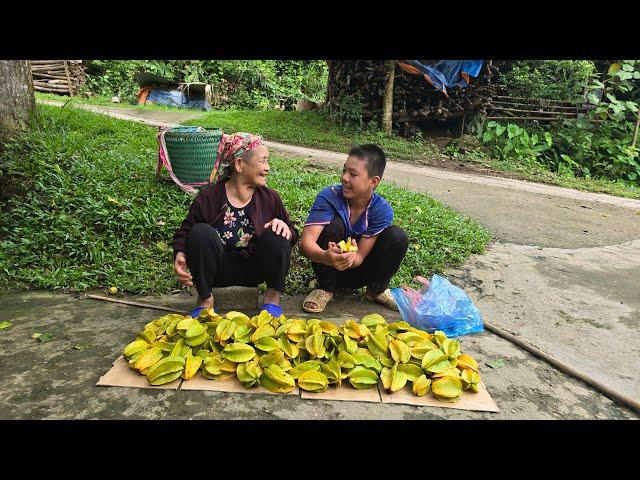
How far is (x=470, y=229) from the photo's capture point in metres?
5.32

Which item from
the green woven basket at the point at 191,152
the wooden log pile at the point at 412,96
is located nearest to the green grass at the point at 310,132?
the wooden log pile at the point at 412,96

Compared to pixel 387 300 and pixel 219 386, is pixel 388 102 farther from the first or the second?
pixel 219 386

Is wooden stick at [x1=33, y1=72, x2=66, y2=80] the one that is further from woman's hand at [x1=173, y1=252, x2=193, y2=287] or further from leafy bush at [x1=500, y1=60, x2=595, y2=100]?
woman's hand at [x1=173, y1=252, x2=193, y2=287]

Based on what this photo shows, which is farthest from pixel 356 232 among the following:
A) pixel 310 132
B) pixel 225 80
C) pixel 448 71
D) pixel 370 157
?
pixel 225 80

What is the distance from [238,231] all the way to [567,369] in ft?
6.91

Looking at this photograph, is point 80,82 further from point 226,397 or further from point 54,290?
point 226,397

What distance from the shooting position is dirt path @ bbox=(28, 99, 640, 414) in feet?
10.4

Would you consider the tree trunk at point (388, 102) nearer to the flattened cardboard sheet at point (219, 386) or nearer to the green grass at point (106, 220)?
the green grass at point (106, 220)

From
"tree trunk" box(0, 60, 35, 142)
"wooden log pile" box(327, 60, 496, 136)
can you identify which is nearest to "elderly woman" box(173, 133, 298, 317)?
"tree trunk" box(0, 60, 35, 142)

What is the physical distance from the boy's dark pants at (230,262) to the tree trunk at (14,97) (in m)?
3.47

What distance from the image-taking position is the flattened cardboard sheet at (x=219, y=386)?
238 cm

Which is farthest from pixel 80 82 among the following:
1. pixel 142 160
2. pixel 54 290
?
pixel 54 290

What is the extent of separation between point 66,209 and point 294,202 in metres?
2.11

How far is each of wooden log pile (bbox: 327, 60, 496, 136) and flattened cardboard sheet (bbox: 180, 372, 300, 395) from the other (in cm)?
1012
